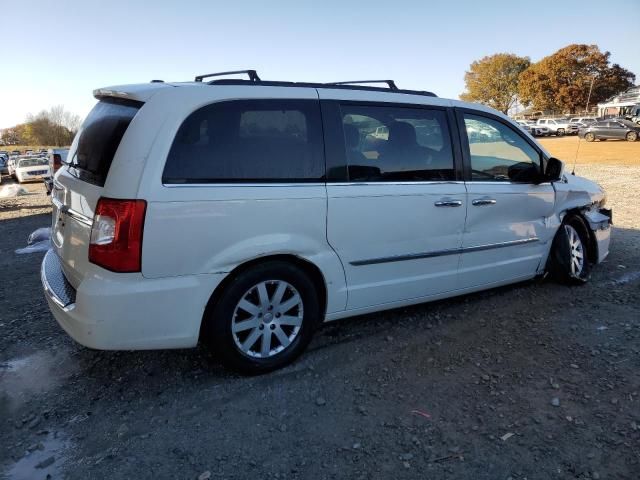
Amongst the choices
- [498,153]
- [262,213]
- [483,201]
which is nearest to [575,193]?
[498,153]

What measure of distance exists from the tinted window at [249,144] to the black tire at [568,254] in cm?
281

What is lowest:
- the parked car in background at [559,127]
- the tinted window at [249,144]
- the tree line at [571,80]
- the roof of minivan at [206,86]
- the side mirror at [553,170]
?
the side mirror at [553,170]

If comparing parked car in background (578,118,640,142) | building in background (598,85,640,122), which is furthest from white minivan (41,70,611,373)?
building in background (598,85,640,122)

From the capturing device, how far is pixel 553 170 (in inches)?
175

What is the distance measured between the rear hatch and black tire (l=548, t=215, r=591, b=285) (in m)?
3.96

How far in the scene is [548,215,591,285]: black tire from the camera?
4.79 meters

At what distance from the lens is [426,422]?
2750mm

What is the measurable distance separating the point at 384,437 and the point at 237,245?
4.44ft

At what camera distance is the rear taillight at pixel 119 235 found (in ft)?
8.77

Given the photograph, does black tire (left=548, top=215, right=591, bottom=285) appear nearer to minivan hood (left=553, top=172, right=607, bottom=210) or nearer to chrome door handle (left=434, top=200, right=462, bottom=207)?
minivan hood (left=553, top=172, right=607, bottom=210)

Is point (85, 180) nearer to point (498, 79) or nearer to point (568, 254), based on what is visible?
point (568, 254)

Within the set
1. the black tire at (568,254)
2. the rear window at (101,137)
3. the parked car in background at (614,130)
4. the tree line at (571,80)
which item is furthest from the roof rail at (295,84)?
the tree line at (571,80)

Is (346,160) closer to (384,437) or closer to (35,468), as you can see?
(384,437)

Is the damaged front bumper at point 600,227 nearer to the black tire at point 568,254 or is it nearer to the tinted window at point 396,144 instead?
the black tire at point 568,254
